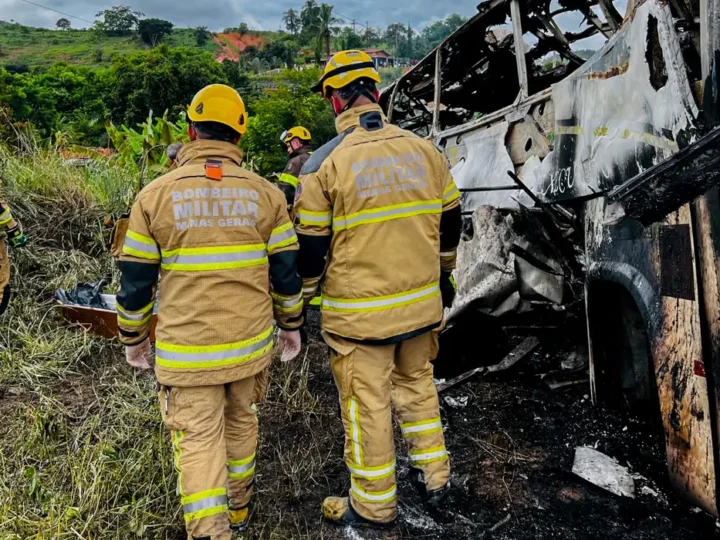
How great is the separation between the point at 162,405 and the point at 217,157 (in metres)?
0.95

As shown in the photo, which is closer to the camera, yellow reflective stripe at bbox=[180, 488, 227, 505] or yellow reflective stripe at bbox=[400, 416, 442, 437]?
yellow reflective stripe at bbox=[180, 488, 227, 505]

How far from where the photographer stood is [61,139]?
6449 mm

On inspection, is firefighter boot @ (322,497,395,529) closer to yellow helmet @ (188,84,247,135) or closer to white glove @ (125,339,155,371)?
white glove @ (125,339,155,371)

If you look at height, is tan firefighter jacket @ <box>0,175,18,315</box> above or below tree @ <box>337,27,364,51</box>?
below

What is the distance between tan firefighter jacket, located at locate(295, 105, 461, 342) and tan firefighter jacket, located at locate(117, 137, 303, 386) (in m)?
0.21

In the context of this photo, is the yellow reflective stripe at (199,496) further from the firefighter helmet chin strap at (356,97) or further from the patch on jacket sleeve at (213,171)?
the firefighter helmet chin strap at (356,97)

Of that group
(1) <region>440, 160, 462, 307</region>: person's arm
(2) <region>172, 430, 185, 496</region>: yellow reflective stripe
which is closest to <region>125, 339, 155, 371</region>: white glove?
(2) <region>172, 430, 185, 496</region>: yellow reflective stripe

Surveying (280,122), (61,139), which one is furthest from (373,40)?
(61,139)

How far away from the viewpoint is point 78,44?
85188 millimetres

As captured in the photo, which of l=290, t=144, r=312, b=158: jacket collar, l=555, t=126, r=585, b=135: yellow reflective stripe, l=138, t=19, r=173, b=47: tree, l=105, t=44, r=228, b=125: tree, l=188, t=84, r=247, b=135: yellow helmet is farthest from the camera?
l=138, t=19, r=173, b=47: tree

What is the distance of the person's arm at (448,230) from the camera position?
7.50 feet

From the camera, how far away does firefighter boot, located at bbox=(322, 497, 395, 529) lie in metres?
2.15

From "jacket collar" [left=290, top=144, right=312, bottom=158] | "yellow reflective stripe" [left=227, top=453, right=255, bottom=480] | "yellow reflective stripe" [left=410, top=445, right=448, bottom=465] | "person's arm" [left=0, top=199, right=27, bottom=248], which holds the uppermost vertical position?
"jacket collar" [left=290, top=144, right=312, bottom=158]

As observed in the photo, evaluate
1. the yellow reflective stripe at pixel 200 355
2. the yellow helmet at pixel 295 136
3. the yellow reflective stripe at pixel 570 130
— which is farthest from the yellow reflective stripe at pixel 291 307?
the yellow helmet at pixel 295 136
